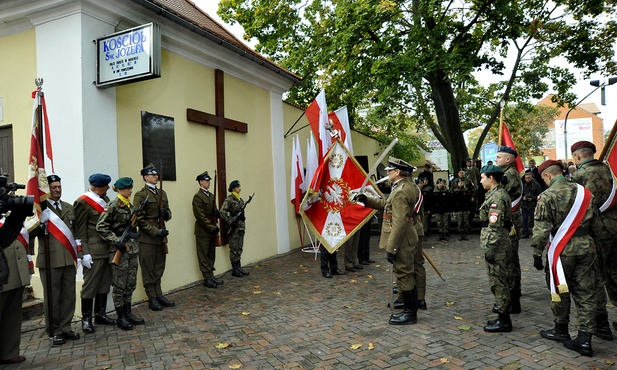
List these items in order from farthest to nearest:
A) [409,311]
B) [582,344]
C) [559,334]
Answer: [409,311] → [559,334] → [582,344]

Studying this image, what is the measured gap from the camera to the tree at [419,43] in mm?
11758

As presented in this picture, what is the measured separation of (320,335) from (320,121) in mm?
4853

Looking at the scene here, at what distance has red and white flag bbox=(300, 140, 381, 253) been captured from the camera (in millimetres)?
7590

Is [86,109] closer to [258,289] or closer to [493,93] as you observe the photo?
[258,289]

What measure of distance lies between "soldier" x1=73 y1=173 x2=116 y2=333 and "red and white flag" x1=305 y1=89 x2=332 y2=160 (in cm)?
435

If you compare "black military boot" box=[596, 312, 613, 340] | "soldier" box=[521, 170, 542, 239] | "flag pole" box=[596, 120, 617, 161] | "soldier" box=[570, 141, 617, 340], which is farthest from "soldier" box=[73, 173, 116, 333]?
"soldier" box=[521, 170, 542, 239]

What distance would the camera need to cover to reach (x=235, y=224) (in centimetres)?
796

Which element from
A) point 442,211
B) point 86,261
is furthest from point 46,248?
point 442,211

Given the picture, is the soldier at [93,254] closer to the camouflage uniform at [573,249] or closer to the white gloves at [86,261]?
the white gloves at [86,261]

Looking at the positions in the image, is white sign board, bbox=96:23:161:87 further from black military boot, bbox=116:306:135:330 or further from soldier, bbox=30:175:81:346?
black military boot, bbox=116:306:135:330

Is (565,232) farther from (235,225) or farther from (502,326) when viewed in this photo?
(235,225)

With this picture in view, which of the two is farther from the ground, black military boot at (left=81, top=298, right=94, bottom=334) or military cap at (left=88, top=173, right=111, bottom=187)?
military cap at (left=88, top=173, right=111, bottom=187)

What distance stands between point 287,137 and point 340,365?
7.76 meters

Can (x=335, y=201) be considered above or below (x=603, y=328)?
above
